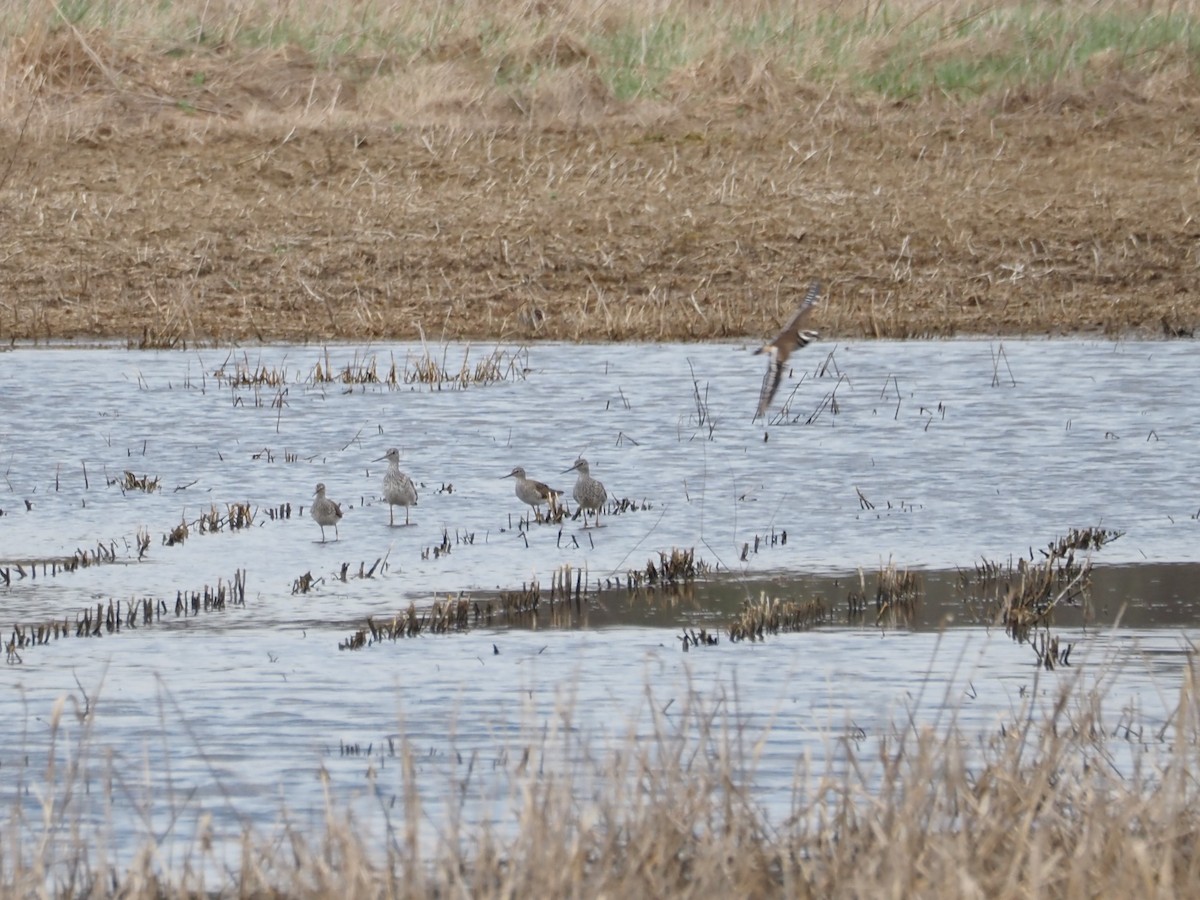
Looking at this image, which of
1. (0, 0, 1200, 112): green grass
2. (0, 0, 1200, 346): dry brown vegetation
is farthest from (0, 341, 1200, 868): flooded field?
(0, 0, 1200, 112): green grass

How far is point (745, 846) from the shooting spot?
501 centimetres

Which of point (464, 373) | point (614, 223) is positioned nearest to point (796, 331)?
point (464, 373)

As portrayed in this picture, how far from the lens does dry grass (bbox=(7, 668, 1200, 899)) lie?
4.79 meters

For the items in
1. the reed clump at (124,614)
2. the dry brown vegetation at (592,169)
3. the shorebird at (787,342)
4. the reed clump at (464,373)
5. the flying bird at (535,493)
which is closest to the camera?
the reed clump at (124,614)

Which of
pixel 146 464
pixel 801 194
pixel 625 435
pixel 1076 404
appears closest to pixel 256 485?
pixel 146 464

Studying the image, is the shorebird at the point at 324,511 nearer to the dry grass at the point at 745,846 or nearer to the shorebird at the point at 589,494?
the shorebird at the point at 589,494

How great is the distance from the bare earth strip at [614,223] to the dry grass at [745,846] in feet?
45.8

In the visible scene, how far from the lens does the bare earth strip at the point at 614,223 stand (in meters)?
20.0

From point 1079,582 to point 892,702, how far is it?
2175mm

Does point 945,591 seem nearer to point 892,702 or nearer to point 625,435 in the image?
point 892,702

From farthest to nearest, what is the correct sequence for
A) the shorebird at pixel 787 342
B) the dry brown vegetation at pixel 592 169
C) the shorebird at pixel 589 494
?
the dry brown vegetation at pixel 592 169 < the shorebird at pixel 589 494 < the shorebird at pixel 787 342

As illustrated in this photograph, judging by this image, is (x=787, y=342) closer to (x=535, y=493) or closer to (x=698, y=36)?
(x=535, y=493)

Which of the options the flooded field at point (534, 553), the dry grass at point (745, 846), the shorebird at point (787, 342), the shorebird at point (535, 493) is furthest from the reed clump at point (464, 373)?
the dry grass at point (745, 846)

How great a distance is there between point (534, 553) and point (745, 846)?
19.4 ft
